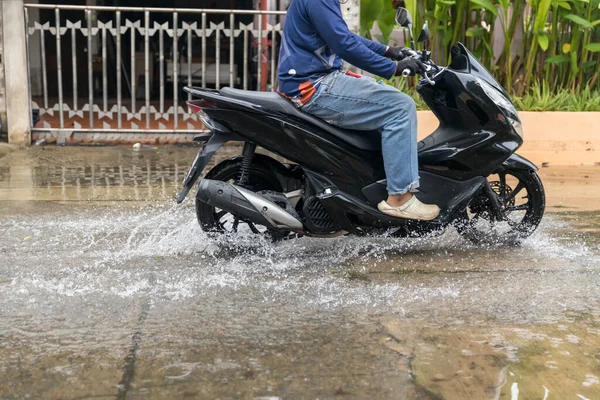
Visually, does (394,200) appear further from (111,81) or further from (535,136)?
(111,81)

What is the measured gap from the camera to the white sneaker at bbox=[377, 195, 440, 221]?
4.45 m

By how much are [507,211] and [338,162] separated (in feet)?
4.07

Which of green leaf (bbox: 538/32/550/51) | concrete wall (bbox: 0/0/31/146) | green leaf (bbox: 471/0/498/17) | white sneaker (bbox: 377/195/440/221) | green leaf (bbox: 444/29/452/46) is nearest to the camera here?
white sneaker (bbox: 377/195/440/221)

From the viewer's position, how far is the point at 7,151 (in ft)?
27.0

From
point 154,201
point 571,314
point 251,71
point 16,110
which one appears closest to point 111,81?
point 251,71

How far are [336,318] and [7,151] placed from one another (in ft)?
18.9

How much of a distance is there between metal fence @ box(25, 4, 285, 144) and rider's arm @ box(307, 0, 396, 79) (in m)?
4.25

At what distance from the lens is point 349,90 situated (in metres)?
4.34

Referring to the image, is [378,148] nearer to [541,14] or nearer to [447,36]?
[541,14]

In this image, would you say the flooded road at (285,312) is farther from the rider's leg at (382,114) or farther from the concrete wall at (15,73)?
the concrete wall at (15,73)

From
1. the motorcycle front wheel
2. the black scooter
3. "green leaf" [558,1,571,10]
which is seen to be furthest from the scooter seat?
"green leaf" [558,1,571,10]

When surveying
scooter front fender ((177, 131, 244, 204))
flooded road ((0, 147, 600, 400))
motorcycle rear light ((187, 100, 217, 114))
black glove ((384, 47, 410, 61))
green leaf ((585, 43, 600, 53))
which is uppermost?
black glove ((384, 47, 410, 61))

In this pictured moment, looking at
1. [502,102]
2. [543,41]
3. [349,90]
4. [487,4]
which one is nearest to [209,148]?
[349,90]

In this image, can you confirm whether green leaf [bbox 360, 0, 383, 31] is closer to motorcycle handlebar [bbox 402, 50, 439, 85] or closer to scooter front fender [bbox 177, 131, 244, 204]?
motorcycle handlebar [bbox 402, 50, 439, 85]
